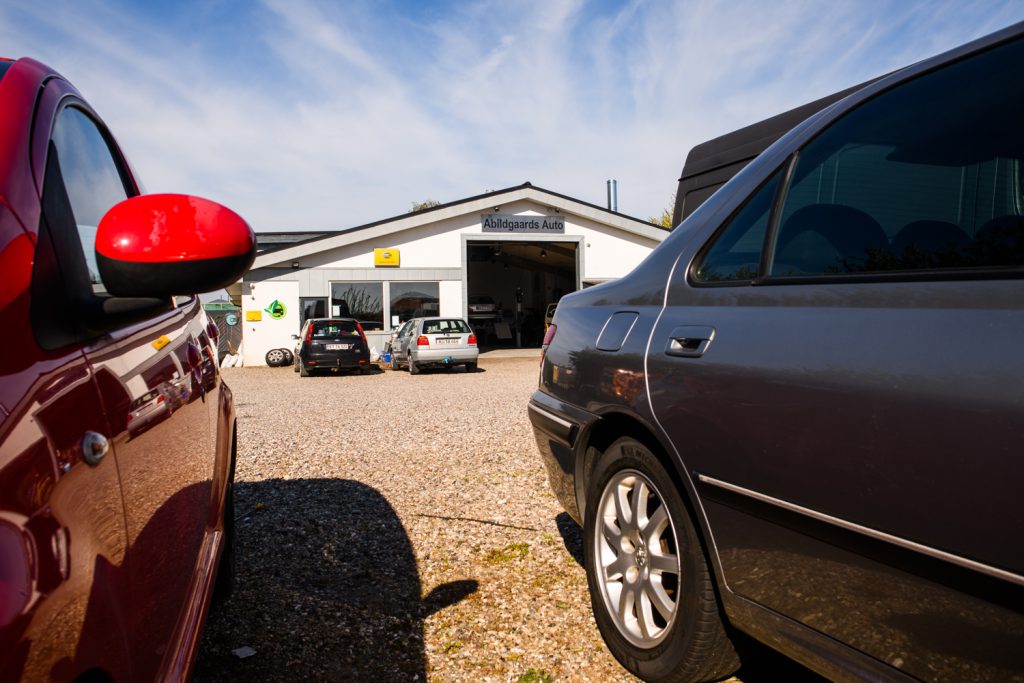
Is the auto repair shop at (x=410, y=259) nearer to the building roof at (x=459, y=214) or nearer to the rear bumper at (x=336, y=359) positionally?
the building roof at (x=459, y=214)

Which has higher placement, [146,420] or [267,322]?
[146,420]

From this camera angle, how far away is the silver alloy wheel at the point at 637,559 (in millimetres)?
2271

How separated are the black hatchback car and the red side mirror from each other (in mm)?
16723

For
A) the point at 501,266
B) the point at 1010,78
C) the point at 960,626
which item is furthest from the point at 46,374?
the point at 501,266

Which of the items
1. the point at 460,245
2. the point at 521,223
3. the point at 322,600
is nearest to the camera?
the point at 322,600

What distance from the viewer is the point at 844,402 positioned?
1.53 metres

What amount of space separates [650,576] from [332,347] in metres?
16.3

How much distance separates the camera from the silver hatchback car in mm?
17703

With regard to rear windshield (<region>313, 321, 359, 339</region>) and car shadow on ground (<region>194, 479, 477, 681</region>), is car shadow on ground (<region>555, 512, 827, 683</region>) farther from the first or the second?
rear windshield (<region>313, 321, 359, 339</region>)

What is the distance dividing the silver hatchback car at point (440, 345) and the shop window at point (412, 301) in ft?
14.7

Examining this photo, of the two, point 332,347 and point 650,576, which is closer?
point 650,576

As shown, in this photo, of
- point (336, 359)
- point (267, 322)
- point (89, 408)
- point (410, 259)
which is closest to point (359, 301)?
point (410, 259)

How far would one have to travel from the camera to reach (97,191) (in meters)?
→ 2.03

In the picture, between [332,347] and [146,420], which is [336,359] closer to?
[332,347]
